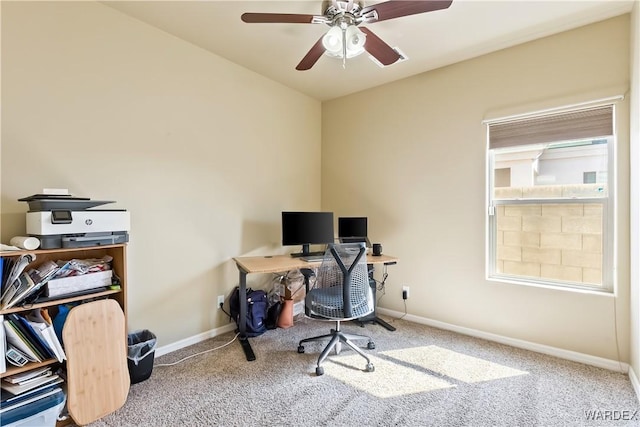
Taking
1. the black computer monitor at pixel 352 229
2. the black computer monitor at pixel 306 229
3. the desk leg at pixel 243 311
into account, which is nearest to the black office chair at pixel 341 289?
the desk leg at pixel 243 311

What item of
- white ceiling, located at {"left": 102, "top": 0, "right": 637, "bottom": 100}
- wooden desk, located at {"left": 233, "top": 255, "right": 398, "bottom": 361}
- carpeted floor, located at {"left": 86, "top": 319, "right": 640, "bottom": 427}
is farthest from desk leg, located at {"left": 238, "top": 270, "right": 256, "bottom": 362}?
white ceiling, located at {"left": 102, "top": 0, "right": 637, "bottom": 100}

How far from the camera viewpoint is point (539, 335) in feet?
8.28

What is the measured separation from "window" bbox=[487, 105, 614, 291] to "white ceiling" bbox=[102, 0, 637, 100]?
710 millimetres

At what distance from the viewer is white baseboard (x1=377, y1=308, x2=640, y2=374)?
2.23 meters

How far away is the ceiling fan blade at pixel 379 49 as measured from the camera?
194 centimetres

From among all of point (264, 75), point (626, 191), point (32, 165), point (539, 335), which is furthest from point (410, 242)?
point (32, 165)

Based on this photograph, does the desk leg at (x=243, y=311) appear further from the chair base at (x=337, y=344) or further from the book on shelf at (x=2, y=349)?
the book on shelf at (x=2, y=349)

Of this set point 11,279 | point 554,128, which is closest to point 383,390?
point 11,279

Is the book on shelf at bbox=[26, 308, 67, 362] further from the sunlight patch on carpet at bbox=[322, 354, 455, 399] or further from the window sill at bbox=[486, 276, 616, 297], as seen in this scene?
the window sill at bbox=[486, 276, 616, 297]

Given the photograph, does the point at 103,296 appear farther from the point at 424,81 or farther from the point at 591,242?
the point at 591,242

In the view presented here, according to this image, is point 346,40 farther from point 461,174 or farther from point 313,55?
point 461,174

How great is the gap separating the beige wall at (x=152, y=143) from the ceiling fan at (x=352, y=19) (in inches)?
44.2

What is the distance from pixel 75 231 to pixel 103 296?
1.62 feet

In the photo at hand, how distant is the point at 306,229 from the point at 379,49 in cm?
182
